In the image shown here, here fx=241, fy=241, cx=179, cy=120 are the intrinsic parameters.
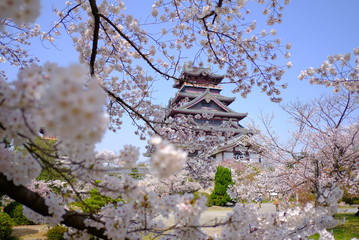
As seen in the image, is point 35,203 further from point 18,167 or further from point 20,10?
point 20,10

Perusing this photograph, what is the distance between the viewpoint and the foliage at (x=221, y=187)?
1689 centimetres

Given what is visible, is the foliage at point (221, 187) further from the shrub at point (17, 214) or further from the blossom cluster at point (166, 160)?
the blossom cluster at point (166, 160)

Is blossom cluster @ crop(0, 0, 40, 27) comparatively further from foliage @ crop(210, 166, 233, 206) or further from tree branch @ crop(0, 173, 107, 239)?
foliage @ crop(210, 166, 233, 206)

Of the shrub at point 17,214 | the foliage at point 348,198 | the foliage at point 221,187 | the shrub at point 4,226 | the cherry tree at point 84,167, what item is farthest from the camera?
the foliage at point 221,187

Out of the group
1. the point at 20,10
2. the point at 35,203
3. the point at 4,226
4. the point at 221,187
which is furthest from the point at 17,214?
the point at 221,187

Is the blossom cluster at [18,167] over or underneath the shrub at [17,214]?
over

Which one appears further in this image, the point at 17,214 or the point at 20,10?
the point at 17,214

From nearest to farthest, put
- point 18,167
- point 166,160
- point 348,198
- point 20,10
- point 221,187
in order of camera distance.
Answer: point 20,10 → point 166,160 → point 18,167 → point 348,198 → point 221,187

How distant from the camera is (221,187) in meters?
17.3

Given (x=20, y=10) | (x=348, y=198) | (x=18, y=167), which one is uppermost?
(x=20, y=10)

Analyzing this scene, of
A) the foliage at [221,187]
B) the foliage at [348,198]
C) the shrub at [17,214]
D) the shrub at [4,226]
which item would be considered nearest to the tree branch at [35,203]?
the shrub at [4,226]

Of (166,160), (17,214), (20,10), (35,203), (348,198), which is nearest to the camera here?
(20,10)

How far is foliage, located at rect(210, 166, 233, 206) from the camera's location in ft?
55.4

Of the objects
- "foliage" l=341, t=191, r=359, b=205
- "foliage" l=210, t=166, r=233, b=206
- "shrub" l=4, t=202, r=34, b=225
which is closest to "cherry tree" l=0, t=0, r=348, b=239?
"shrub" l=4, t=202, r=34, b=225
